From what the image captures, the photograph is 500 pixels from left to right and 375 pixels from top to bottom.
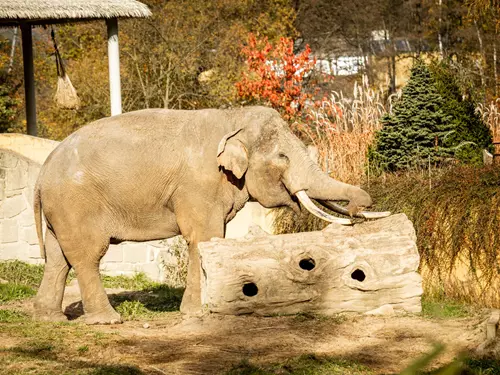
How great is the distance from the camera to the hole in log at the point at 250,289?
8.69 metres

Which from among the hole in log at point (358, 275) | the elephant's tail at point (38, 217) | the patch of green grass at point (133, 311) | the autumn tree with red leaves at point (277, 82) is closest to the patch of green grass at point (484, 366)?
the hole in log at point (358, 275)

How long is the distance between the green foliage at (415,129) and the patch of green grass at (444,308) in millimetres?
3152

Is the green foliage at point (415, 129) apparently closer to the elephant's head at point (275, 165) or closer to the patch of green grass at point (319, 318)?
the elephant's head at point (275, 165)

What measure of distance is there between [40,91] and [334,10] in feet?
39.2

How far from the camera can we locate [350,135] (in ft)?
43.3

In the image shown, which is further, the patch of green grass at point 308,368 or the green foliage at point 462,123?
the green foliage at point 462,123

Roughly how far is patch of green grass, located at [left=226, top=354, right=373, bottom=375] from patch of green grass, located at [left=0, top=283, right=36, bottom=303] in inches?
192

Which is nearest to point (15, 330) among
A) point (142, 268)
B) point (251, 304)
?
point (251, 304)

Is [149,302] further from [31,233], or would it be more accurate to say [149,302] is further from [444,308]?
[31,233]

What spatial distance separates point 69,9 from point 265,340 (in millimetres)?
10349

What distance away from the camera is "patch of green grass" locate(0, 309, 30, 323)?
8.96 meters

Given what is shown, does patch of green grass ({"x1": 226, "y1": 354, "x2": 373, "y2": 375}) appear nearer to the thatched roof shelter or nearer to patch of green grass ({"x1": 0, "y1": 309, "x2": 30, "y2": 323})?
patch of green grass ({"x1": 0, "y1": 309, "x2": 30, "y2": 323})

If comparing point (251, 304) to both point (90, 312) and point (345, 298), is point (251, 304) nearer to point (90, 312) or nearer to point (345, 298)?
point (345, 298)

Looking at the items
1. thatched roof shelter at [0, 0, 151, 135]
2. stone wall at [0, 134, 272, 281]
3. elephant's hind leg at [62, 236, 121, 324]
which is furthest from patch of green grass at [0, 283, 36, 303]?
thatched roof shelter at [0, 0, 151, 135]
